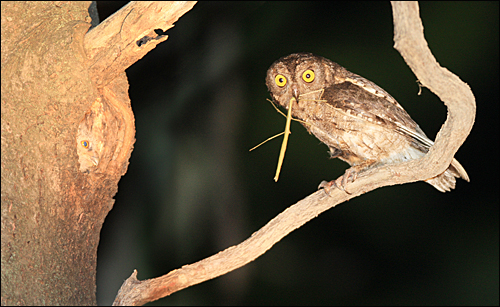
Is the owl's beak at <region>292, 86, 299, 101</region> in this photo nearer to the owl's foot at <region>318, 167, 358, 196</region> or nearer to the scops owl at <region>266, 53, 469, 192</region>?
the scops owl at <region>266, 53, 469, 192</region>

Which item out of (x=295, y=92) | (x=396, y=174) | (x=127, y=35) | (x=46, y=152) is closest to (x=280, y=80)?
(x=295, y=92)

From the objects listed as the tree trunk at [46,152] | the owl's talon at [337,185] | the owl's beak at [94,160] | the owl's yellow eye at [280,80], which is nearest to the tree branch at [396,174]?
the owl's talon at [337,185]

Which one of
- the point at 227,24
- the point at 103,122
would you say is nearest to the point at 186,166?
the point at 227,24

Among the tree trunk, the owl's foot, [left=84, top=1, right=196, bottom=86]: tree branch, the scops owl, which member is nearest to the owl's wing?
the scops owl

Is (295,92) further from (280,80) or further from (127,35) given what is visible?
A: (127,35)

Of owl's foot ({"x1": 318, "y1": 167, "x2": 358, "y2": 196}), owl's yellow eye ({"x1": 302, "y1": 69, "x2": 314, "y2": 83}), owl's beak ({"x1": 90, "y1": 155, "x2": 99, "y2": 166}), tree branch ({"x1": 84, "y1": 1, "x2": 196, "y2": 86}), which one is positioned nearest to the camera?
tree branch ({"x1": 84, "y1": 1, "x2": 196, "y2": 86})

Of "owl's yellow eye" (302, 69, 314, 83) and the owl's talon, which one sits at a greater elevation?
"owl's yellow eye" (302, 69, 314, 83)
